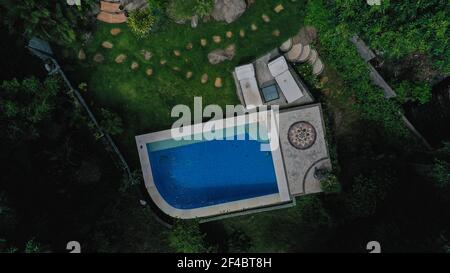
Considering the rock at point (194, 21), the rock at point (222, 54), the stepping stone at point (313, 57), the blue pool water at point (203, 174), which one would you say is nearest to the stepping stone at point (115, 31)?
the rock at point (194, 21)

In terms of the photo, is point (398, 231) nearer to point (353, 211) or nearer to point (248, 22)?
point (353, 211)

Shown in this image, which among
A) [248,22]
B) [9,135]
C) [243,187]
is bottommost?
[243,187]

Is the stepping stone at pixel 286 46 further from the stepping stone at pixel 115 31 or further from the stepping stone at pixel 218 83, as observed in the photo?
the stepping stone at pixel 115 31

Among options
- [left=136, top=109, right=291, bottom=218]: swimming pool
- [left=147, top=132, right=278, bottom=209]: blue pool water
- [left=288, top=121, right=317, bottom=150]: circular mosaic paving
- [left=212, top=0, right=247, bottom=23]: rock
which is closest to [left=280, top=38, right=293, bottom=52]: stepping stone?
[left=212, top=0, right=247, bottom=23]: rock

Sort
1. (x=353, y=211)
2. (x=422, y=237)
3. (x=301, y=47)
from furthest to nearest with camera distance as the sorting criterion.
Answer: (x=301, y=47) < (x=353, y=211) < (x=422, y=237)

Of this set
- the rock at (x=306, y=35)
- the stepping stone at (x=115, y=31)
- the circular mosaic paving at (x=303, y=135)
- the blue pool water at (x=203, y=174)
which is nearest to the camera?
the circular mosaic paving at (x=303, y=135)
